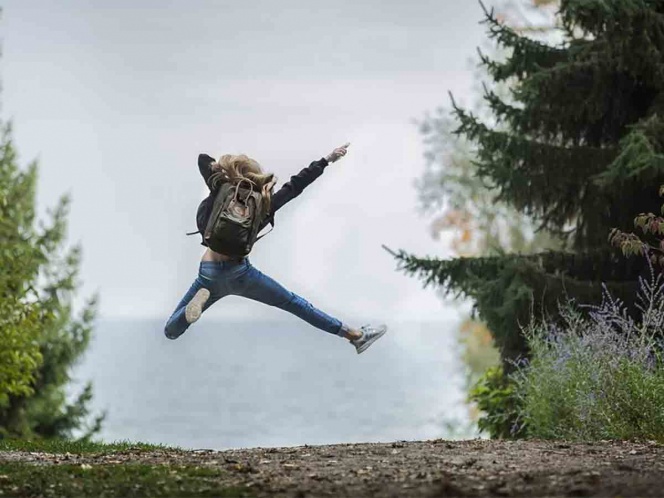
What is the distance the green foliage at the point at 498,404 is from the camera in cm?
1258

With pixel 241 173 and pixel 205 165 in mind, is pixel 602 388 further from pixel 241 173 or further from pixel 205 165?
pixel 205 165

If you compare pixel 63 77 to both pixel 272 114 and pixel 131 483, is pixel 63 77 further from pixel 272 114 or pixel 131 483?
pixel 131 483

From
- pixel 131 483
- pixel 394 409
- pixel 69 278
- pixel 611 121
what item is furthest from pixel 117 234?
pixel 131 483

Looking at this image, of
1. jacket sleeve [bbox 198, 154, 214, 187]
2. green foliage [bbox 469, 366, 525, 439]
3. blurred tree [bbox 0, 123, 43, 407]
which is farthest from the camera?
blurred tree [bbox 0, 123, 43, 407]

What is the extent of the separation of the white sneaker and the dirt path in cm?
85

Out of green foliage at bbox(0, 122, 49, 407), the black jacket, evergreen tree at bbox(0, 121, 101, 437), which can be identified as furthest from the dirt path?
evergreen tree at bbox(0, 121, 101, 437)

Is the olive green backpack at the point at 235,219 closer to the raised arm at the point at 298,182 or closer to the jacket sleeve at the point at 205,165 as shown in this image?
the raised arm at the point at 298,182

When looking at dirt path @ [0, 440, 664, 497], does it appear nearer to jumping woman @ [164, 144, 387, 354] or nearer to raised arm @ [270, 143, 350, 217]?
jumping woman @ [164, 144, 387, 354]

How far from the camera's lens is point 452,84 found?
4356 cm

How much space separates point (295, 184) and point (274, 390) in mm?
42205

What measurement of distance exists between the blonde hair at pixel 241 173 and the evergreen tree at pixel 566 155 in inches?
169

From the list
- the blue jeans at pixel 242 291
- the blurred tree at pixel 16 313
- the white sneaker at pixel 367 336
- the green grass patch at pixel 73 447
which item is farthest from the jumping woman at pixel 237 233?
the blurred tree at pixel 16 313

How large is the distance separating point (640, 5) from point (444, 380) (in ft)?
157

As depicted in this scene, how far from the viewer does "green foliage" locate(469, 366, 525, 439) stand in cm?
1258
